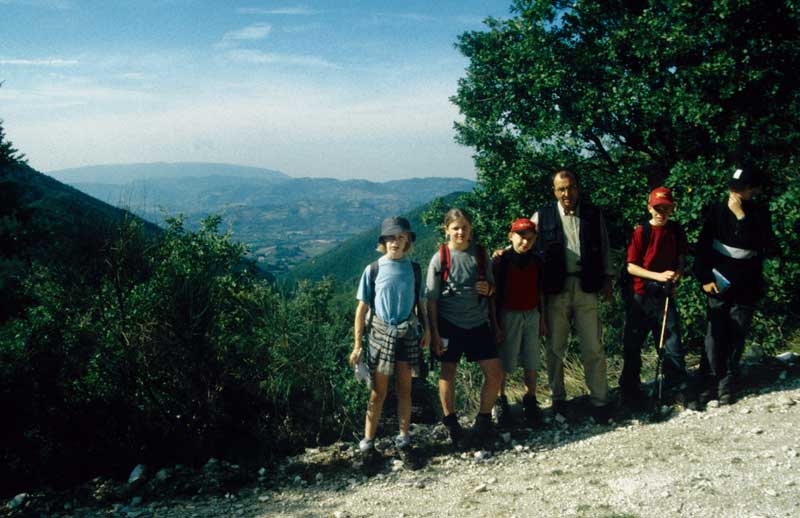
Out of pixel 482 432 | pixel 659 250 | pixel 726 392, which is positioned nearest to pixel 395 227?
pixel 482 432

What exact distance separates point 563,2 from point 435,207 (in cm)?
502

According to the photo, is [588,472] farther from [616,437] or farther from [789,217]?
[789,217]

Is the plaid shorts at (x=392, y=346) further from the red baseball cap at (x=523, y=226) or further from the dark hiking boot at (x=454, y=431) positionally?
the red baseball cap at (x=523, y=226)

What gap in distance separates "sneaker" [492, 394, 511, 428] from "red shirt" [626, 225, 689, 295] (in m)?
1.80

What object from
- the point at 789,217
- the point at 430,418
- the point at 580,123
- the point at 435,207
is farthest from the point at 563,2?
the point at 430,418

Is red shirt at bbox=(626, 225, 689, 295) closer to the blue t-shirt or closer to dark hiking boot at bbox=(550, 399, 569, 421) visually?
dark hiking boot at bbox=(550, 399, 569, 421)

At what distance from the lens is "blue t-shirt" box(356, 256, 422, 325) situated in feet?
13.1

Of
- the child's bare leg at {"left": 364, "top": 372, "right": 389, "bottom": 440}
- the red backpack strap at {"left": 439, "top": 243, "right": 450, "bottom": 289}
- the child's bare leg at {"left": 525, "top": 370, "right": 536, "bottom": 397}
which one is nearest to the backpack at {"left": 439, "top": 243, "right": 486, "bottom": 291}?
the red backpack strap at {"left": 439, "top": 243, "right": 450, "bottom": 289}

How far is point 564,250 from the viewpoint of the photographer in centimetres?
445

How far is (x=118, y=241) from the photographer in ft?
18.7

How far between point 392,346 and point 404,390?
1.54 ft

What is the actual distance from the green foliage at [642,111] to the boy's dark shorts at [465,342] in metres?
4.16

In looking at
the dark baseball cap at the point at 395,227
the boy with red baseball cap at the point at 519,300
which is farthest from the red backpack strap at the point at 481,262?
the dark baseball cap at the point at 395,227

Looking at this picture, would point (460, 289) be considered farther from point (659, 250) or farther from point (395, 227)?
point (659, 250)
